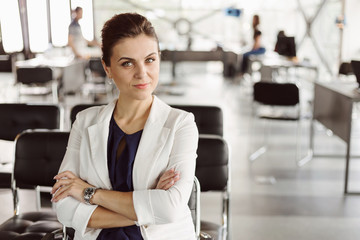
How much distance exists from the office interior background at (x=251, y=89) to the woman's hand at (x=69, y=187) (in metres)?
0.66

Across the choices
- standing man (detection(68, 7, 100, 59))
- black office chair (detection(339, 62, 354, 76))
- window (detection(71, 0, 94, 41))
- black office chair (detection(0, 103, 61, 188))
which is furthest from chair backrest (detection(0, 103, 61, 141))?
window (detection(71, 0, 94, 41))

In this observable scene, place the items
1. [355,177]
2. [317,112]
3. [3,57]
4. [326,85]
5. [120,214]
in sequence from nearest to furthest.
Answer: [120,214], [355,177], [326,85], [317,112], [3,57]

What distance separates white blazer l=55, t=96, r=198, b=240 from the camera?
1.54 meters

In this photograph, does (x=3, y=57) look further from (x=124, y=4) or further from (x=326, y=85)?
(x=326, y=85)

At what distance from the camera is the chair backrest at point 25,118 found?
3391 mm

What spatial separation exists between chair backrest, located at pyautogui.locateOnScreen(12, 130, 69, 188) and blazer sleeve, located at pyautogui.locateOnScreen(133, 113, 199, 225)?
0.99 meters

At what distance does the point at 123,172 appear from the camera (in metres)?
1.60

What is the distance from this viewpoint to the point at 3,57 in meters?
14.4

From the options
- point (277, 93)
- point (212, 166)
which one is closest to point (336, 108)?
point (277, 93)

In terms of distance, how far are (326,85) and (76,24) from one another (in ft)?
18.1

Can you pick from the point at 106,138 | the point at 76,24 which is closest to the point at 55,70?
the point at 76,24

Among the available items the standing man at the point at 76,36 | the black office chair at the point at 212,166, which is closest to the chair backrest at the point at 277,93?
the black office chair at the point at 212,166

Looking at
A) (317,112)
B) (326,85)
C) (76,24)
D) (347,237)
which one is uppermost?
(76,24)

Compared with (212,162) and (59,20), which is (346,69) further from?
(59,20)
